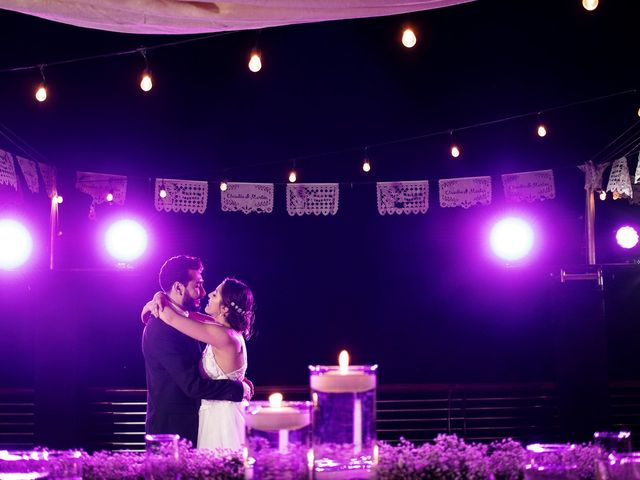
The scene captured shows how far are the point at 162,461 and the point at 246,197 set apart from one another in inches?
295

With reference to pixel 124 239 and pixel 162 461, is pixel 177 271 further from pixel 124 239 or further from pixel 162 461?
pixel 124 239

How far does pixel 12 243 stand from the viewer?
8680 mm

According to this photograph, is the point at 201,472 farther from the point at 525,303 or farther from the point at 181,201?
the point at 525,303

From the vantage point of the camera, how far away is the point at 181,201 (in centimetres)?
916

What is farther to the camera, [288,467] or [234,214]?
[234,214]

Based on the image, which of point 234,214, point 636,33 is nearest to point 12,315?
point 234,214

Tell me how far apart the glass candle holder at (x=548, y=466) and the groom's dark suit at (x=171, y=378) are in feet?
8.34

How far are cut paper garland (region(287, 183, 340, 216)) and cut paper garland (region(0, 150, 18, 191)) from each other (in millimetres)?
3359

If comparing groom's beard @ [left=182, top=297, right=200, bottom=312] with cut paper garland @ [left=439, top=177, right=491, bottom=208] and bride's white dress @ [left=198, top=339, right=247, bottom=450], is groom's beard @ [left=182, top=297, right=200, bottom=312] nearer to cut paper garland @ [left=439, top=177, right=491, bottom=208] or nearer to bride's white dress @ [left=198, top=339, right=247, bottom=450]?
bride's white dress @ [left=198, top=339, right=247, bottom=450]

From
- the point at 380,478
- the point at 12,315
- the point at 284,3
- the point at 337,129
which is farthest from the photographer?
the point at 12,315

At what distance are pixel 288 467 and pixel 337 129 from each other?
24.7 feet

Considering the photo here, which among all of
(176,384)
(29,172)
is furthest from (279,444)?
(29,172)

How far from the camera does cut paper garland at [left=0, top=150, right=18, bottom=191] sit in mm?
6695

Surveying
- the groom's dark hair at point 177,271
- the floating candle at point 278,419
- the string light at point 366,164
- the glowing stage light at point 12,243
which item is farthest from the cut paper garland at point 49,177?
the floating candle at point 278,419
